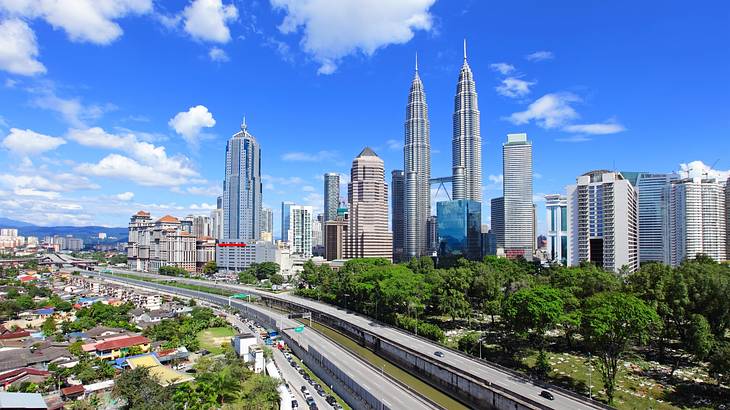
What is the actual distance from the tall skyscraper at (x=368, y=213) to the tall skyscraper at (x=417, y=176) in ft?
115

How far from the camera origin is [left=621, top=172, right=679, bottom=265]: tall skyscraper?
366 ft

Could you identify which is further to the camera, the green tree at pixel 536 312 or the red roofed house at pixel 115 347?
the red roofed house at pixel 115 347

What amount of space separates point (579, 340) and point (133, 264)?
557 feet

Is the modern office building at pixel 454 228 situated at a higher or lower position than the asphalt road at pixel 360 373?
higher

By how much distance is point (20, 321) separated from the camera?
64.6 metres

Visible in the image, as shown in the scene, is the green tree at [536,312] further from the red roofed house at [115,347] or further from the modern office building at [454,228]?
the modern office building at [454,228]

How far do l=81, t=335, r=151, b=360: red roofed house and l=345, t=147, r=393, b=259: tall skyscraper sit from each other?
300 ft

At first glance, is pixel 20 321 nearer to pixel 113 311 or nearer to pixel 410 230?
pixel 113 311

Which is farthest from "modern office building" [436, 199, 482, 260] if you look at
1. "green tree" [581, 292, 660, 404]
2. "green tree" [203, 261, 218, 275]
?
"green tree" [581, 292, 660, 404]

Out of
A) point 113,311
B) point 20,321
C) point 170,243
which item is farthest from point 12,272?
point 113,311

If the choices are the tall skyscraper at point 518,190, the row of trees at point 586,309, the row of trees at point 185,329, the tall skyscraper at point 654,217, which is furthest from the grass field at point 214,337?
the tall skyscraper at point 518,190

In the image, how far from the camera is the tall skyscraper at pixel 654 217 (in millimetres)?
111500

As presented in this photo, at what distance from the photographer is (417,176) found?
188 m

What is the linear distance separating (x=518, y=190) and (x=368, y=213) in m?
82.5
